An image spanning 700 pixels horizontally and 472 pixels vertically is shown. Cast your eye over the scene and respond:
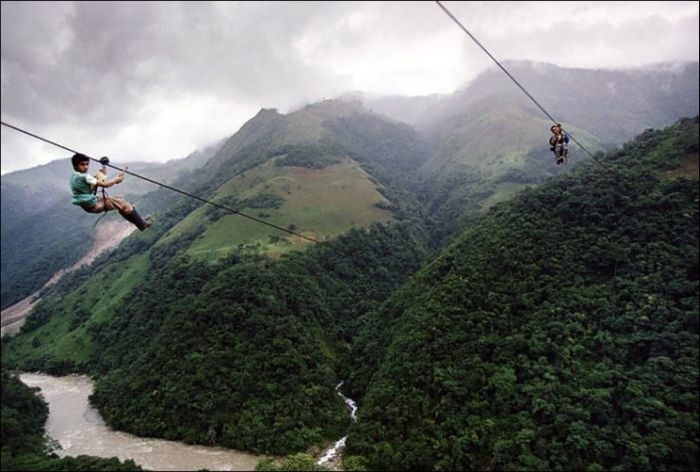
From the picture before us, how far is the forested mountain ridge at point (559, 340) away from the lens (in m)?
31.4

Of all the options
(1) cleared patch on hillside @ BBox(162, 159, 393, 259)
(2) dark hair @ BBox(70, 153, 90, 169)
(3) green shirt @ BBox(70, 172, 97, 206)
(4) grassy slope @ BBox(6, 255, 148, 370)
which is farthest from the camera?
(1) cleared patch on hillside @ BBox(162, 159, 393, 259)

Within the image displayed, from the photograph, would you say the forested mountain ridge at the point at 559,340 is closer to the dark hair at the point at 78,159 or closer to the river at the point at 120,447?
the river at the point at 120,447

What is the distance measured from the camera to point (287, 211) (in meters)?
87.0

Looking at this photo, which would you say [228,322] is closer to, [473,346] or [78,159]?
[473,346]

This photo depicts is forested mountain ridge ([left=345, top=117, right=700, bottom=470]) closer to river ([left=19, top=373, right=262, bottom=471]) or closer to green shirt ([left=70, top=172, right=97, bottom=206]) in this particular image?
river ([left=19, top=373, right=262, bottom=471])

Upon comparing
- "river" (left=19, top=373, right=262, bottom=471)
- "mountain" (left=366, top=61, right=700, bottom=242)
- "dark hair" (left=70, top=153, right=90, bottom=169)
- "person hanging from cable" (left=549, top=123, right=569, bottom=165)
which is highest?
"mountain" (left=366, top=61, right=700, bottom=242)

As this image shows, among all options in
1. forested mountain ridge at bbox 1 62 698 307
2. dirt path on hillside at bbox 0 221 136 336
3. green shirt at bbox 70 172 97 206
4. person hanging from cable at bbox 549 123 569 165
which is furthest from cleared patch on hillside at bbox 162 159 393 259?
green shirt at bbox 70 172 97 206

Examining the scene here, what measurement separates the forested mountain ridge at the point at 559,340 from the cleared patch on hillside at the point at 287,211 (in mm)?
27799

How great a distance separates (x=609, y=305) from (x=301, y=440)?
26431 mm

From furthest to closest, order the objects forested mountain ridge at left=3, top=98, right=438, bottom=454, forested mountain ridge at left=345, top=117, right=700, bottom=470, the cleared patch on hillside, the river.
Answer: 1. the cleared patch on hillside
2. forested mountain ridge at left=3, top=98, right=438, bottom=454
3. the river
4. forested mountain ridge at left=345, top=117, right=700, bottom=470

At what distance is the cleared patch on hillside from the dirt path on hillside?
1475 inches

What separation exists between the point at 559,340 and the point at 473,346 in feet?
21.8

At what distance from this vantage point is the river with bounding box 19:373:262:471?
37500 mm

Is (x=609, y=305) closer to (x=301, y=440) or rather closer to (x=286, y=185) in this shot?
(x=301, y=440)
